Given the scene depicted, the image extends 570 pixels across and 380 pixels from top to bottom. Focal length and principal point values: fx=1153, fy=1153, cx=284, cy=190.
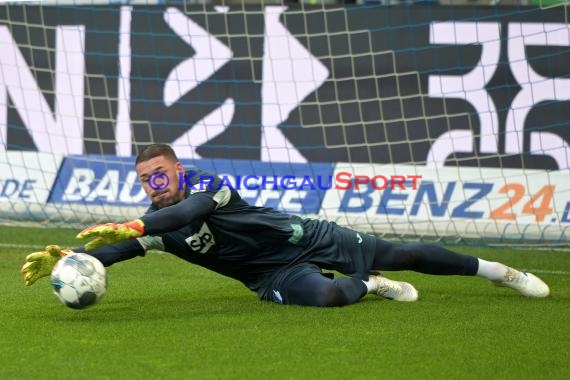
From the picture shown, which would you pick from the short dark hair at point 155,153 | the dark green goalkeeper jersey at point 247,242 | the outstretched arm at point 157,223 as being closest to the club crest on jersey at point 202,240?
the dark green goalkeeper jersey at point 247,242

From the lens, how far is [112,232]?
566 cm

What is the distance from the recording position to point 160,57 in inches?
431

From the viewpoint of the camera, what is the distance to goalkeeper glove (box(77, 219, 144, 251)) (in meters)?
5.64

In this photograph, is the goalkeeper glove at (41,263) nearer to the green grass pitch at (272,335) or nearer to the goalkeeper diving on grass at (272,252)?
the goalkeeper diving on grass at (272,252)

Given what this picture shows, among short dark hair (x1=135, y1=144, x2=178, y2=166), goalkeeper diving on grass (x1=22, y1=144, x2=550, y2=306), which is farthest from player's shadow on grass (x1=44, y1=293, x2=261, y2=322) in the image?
short dark hair (x1=135, y1=144, x2=178, y2=166)

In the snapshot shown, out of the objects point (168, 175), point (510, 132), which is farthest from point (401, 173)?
point (168, 175)

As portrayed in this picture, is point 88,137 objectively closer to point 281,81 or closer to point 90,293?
point 281,81

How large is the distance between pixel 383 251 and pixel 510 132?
3.71 m

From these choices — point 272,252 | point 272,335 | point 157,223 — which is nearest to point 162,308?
point 272,252

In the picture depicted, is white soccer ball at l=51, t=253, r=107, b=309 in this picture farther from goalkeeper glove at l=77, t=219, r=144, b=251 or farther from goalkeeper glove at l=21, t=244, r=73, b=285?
goalkeeper glove at l=77, t=219, r=144, b=251

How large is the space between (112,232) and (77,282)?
50cm

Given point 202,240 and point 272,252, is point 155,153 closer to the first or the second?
point 202,240

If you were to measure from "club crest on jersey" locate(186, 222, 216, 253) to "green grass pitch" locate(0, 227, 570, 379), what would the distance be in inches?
13.7

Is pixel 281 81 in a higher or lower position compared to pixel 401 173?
higher
